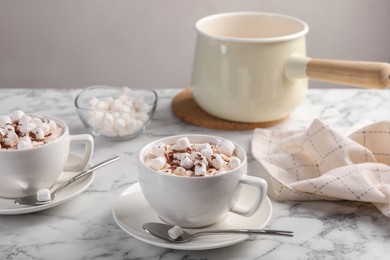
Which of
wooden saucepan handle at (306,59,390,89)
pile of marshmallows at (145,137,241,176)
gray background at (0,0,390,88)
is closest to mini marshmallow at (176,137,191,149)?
pile of marshmallows at (145,137,241,176)

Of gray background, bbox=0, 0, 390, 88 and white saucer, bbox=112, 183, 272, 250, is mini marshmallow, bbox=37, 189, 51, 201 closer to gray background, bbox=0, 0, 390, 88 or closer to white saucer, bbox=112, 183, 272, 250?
white saucer, bbox=112, 183, 272, 250

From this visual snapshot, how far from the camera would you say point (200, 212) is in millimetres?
938

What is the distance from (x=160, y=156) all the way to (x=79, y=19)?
1779 mm

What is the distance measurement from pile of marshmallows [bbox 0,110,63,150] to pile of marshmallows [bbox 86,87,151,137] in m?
0.21

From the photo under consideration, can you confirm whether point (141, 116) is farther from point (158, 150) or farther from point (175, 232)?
point (175, 232)

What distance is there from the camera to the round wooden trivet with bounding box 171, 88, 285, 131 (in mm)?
1397

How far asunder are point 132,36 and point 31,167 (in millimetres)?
1711

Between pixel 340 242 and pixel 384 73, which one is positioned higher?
pixel 384 73

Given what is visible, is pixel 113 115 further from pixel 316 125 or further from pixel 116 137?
pixel 316 125

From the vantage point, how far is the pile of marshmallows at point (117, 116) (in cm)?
131

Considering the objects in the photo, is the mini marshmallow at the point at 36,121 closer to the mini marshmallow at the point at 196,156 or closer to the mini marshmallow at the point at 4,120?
the mini marshmallow at the point at 4,120

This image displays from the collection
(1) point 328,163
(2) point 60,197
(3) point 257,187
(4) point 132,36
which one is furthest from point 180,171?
(4) point 132,36

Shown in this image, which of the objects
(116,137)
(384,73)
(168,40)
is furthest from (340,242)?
(168,40)

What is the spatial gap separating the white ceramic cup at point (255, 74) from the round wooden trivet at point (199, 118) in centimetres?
1
